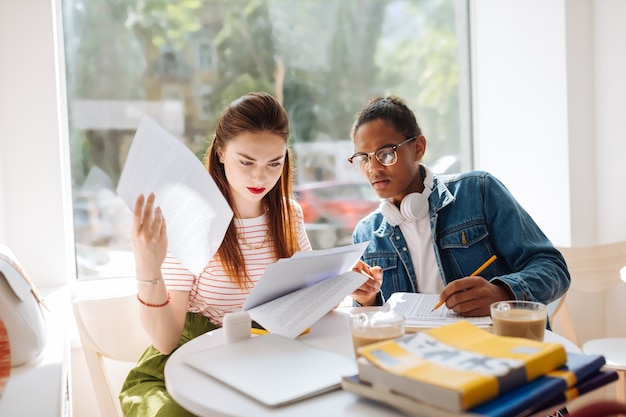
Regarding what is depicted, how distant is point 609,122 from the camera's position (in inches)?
101

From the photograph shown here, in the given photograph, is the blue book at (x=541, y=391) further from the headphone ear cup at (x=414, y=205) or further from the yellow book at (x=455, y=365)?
the headphone ear cup at (x=414, y=205)

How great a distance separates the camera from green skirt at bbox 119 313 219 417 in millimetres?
1396

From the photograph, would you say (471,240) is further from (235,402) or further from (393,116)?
(235,402)

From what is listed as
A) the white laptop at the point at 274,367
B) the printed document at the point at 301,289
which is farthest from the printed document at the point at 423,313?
the white laptop at the point at 274,367

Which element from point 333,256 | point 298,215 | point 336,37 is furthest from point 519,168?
point 333,256

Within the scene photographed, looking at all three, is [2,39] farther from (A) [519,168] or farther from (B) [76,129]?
(A) [519,168]

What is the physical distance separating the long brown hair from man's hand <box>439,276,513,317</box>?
0.61 meters

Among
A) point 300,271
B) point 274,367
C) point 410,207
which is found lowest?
point 274,367

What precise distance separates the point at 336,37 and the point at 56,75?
1.25 metres

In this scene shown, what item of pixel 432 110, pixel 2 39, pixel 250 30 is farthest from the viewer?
pixel 432 110

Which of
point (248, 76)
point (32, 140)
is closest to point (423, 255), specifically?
point (248, 76)

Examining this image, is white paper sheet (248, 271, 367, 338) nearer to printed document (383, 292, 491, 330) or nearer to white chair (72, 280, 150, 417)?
printed document (383, 292, 491, 330)

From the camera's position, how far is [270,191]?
187 cm

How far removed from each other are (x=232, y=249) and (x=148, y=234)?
16.3 inches
